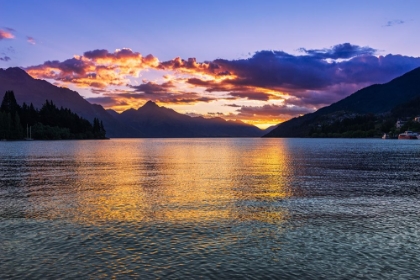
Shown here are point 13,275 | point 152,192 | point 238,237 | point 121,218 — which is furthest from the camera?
point 152,192

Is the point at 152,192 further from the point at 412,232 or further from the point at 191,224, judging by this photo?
the point at 412,232

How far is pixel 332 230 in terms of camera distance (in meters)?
26.8

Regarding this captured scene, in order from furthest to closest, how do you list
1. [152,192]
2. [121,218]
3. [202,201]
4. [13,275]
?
[152,192] < [202,201] < [121,218] < [13,275]

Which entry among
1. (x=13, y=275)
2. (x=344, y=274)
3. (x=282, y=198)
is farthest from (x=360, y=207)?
(x=13, y=275)

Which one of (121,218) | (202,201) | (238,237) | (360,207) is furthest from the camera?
(202,201)

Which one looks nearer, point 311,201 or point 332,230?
point 332,230

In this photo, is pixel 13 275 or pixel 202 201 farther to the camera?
pixel 202 201

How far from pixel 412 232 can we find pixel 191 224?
1628 centimetres

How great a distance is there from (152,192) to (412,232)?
93.4 ft

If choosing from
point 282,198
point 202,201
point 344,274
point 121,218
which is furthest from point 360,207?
point 121,218

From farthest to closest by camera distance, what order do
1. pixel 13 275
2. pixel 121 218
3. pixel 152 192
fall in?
pixel 152 192 → pixel 121 218 → pixel 13 275

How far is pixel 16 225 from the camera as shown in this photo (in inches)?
1093

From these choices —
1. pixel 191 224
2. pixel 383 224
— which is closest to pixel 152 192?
pixel 191 224

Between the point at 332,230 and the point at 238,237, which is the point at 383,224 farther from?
the point at 238,237
